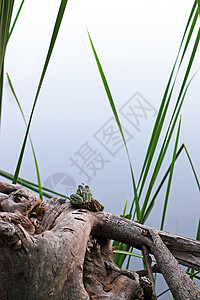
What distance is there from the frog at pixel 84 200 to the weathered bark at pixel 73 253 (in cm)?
2

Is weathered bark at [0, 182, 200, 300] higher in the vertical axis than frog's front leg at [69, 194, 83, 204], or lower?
lower

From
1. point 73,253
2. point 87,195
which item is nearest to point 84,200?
point 87,195

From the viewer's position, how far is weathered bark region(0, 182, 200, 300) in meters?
0.57

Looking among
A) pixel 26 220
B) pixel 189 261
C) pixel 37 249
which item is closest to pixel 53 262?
pixel 37 249

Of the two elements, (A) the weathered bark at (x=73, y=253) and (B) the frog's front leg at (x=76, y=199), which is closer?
(A) the weathered bark at (x=73, y=253)

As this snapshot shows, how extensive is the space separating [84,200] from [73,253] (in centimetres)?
19

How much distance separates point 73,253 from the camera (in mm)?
619

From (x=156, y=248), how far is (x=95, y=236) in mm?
135

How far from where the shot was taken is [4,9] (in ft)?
1.97

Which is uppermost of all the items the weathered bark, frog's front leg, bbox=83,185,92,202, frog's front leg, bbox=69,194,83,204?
frog's front leg, bbox=83,185,92,202

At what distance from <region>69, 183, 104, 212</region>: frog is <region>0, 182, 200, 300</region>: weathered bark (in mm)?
23

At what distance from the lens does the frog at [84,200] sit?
789 mm

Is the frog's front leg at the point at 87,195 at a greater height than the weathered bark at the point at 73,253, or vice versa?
the frog's front leg at the point at 87,195

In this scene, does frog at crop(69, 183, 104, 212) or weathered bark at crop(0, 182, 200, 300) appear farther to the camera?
frog at crop(69, 183, 104, 212)
